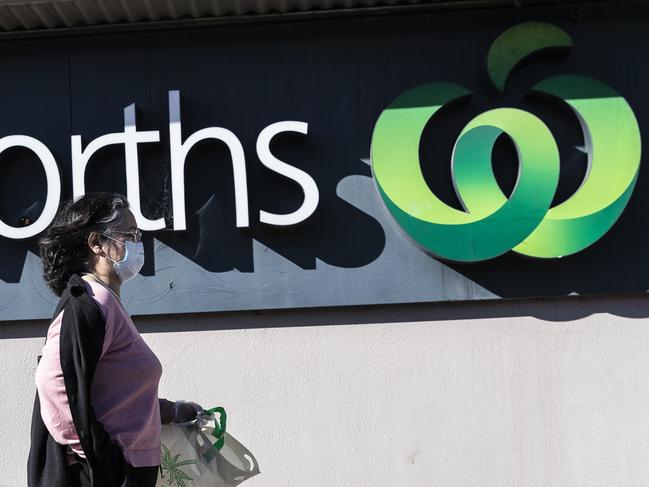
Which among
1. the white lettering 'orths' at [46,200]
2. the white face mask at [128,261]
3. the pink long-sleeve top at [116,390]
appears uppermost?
the white lettering 'orths' at [46,200]

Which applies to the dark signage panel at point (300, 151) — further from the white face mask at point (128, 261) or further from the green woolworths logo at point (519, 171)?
the white face mask at point (128, 261)

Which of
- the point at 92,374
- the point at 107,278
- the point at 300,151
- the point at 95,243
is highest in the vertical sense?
the point at 300,151

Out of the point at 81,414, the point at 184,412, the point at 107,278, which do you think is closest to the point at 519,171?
the point at 184,412

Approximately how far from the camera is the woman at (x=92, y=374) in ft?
9.81

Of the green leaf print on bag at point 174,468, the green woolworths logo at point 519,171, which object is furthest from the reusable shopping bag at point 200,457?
the green woolworths logo at point 519,171

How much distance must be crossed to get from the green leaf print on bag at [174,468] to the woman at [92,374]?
1.43ft

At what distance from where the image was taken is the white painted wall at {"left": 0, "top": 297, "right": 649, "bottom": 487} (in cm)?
521

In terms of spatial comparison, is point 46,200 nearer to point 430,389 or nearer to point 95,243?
point 95,243

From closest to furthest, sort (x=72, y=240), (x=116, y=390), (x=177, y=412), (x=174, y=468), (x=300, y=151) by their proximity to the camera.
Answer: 1. (x=116, y=390)
2. (x=72, y=240)
3. (x=174, y=468)
4. (x=177, y=412)
5. (x=300, y=151)

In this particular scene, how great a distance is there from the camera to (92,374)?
301 centimetres

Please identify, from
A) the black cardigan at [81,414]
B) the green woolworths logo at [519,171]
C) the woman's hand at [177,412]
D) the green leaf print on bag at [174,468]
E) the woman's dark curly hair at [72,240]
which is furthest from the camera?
the green woolworths logo at [519,171]

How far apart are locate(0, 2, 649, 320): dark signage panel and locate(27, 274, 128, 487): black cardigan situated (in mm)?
2158

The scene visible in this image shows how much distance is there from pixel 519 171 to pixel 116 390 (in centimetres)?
286

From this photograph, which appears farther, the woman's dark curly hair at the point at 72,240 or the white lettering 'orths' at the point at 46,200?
the white lettering 'orths' at the point at 46,200
